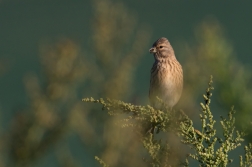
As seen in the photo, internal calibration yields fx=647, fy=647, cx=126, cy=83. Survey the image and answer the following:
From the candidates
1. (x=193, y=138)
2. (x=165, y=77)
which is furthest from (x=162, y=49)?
(x=193, y=138)

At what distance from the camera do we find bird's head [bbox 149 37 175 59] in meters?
7.33

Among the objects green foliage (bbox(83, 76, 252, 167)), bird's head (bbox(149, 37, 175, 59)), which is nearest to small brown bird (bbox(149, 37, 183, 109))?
bird's head (bbox(149, 37, 175, 59))

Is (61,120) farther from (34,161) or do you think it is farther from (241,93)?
(241,93)

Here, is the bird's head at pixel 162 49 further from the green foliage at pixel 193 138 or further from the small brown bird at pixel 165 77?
the green foliage at pixel 193 138

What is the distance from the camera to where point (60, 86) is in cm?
641

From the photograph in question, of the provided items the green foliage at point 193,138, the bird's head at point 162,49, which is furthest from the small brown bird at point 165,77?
the green foliage at point 193,138

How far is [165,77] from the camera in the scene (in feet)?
23.6

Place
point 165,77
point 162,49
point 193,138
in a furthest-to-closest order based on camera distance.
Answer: point 162,49 < point 165,77 < point 193,138

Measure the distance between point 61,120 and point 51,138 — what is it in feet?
0.70

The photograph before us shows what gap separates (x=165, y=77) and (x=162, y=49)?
40 cm

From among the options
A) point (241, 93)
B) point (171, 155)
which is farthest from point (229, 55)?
point (171, 155)

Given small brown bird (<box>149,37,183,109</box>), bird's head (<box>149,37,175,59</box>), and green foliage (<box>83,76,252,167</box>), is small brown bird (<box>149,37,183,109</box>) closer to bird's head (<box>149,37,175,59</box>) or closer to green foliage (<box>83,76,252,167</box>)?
bird's head (<box>149,37,175,59</box>)

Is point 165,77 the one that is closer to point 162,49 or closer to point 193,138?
point 162,49

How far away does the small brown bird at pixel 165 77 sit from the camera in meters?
7.16
